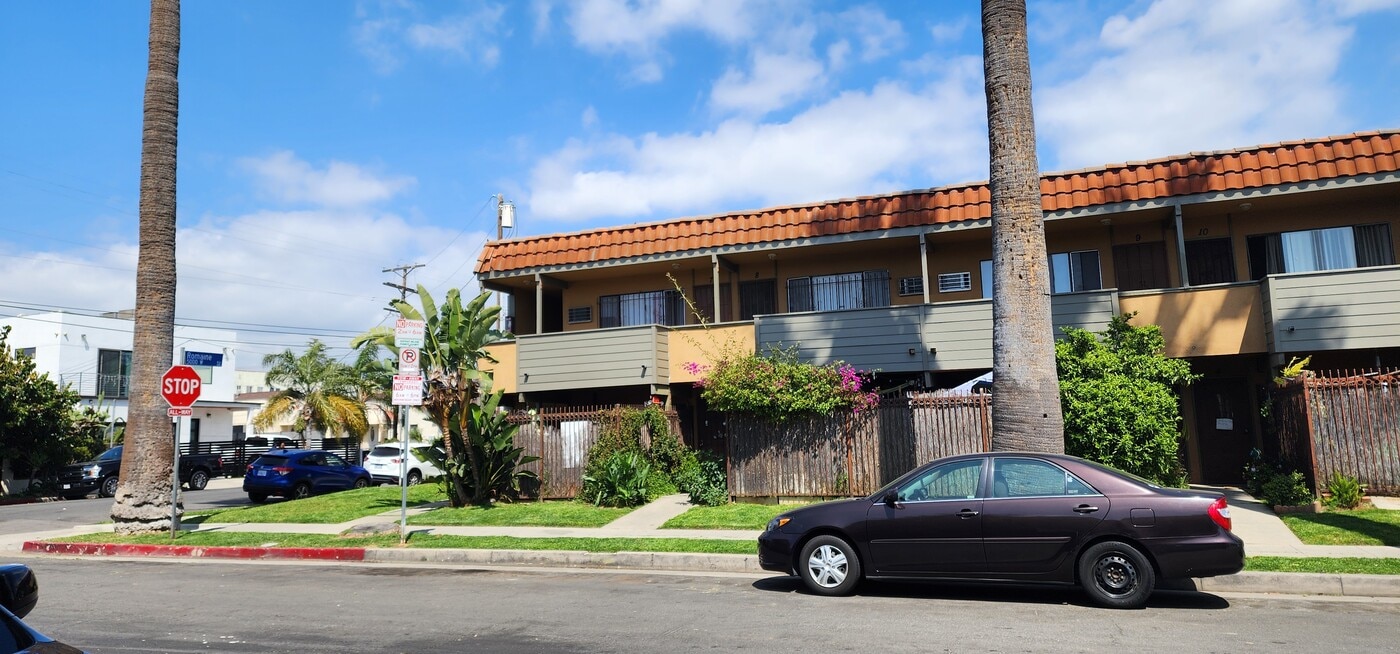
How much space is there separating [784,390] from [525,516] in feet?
16.6

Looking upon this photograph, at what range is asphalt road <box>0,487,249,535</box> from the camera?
61.1 ft

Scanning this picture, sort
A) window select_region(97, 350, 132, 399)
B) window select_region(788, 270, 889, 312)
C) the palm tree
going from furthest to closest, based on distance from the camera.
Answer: the palm tree, window select_region(97, 350, 132, 399), window select_region(788, 270, 889, 312)

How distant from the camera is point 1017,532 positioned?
8.30 m

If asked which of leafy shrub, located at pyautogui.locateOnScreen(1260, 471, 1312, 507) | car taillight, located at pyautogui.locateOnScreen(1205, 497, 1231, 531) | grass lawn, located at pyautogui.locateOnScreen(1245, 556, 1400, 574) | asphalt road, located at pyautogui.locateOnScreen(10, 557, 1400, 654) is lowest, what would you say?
asphalt road, located at pyautogui.locateOnScreen(10, 557, 1400, 654)

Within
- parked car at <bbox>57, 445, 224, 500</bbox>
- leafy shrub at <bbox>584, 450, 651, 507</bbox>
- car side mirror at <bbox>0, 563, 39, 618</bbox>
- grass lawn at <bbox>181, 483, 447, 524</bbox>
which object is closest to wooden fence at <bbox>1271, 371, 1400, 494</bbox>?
leafy shrub at <bbox>584, 450, 651, 507</bbox>

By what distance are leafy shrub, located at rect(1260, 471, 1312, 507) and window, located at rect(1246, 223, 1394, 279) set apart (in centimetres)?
609

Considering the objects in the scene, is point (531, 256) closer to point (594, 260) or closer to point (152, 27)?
point (594, 260)

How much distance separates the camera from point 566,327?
24.2 m

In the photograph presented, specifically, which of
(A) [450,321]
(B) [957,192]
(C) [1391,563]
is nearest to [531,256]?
(A) [450,321]

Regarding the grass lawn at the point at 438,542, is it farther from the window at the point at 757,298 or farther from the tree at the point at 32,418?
the tree at the point at 32,418

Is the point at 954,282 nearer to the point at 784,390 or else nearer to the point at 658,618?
the point at 784,390

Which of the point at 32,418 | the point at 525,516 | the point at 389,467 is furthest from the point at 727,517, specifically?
the point at 32,418

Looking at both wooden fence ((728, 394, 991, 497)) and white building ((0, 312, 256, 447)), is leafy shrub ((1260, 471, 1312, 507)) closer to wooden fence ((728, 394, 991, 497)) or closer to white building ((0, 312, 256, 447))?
wooden fence ((728, 394, 991, 497))

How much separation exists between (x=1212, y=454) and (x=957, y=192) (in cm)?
735
